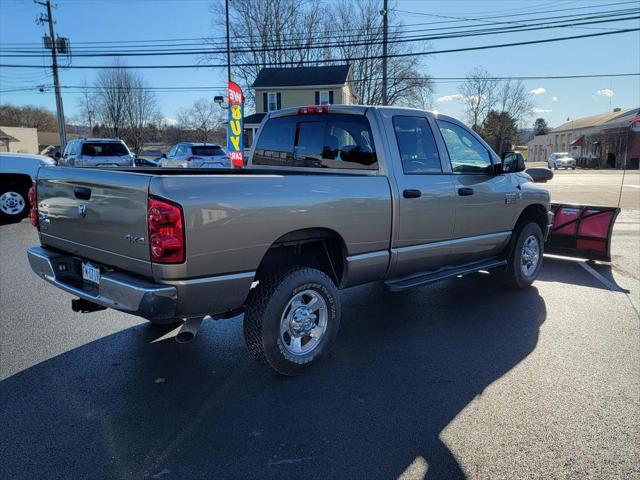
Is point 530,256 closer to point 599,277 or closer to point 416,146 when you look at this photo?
point 599,277

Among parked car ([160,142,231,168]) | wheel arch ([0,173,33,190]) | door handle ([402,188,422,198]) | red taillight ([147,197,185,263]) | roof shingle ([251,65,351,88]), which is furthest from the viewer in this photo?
roof shingle ([251,65,351,88])

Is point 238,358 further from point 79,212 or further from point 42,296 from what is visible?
point 42,296

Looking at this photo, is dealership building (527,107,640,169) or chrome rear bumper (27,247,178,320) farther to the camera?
dealership building (527,107,640,169)

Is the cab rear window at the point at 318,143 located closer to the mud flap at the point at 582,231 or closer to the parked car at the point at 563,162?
the mud flap at the point at 582,231


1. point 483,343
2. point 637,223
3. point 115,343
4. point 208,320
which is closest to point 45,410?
point 115,343

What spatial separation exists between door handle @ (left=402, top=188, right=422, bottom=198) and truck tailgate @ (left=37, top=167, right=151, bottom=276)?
2178 millimetres

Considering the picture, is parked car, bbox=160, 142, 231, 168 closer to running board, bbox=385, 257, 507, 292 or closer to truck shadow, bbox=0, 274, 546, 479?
running board, bbox=385, 257, 507, 292

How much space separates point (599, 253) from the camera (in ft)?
24.1

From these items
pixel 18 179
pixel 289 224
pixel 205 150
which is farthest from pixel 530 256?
pixel 205 150

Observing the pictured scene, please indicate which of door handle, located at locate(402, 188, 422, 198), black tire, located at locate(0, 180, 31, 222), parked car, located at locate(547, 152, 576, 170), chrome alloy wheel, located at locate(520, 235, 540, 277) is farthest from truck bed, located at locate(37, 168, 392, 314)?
parked car, located at locate(547, 152, 576, 170)

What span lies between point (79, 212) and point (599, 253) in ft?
23.4

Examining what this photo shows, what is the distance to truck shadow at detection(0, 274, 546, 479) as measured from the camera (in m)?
2.60

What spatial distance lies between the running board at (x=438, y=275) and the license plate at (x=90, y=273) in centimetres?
235

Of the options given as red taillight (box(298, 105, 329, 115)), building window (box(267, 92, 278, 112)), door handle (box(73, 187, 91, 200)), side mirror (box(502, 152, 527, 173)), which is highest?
building window (box(267, 92, 278, 112))
